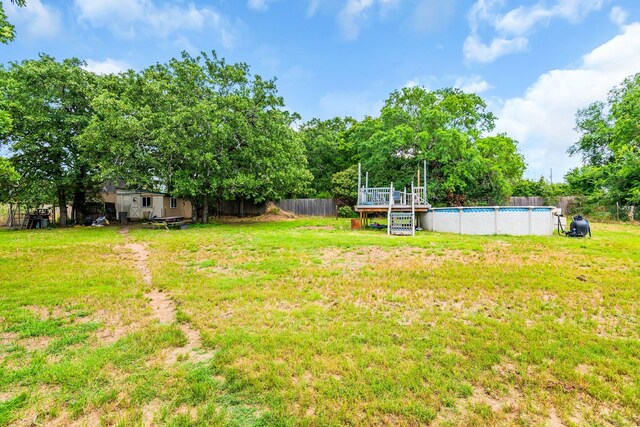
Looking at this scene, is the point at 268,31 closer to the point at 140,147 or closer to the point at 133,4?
the point at 133,4

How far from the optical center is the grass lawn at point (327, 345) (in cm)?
223

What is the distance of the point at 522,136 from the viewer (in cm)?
2388

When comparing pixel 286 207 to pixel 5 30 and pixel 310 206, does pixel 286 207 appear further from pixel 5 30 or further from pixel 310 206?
pixel 5 30

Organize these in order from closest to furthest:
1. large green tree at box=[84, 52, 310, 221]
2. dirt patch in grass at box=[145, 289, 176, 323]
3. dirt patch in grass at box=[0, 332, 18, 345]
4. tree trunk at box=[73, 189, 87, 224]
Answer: dirt patch in grass at box=[0, 332, 18, 345] < dirt patch in grass at box=[145, 289, 176, 323] < large green tree at box=[84, 52, 310, 221] < tree trunk at box=[73, 189, 87, 224]

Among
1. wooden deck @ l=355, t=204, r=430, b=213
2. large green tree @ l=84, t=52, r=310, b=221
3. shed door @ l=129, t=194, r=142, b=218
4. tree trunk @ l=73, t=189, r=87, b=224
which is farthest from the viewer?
shed door @ l=129, t=194, r=142, b=218

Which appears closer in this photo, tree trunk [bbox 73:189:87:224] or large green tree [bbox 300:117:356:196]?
tree trunk [bbox 73:189:87:224]

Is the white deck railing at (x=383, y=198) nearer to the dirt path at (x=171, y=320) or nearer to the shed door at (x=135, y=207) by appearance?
the dirt path at (x=171, y=320)

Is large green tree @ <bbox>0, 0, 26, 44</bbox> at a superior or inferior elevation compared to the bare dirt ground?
superior

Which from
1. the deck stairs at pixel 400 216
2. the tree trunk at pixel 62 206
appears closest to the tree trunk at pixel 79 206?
the tree trunk at pixel 62 206

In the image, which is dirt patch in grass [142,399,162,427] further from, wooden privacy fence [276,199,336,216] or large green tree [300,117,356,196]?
large green tree [300,117,356,196]

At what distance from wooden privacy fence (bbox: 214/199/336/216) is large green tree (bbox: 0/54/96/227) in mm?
9439

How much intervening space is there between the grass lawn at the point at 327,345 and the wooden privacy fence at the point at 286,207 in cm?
1746

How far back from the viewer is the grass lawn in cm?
223

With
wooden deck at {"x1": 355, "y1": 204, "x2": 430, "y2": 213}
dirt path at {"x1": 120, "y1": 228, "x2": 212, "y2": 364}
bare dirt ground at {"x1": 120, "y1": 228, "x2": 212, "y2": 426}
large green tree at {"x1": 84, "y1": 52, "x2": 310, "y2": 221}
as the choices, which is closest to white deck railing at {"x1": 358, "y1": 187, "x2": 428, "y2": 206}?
wooden deck at {"x1": 355, "y1": 204, "x2": 430, "y2": 213}
